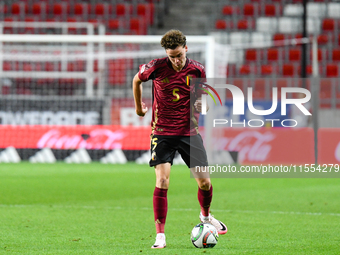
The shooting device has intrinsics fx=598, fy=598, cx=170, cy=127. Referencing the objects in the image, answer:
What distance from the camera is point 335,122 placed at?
15.9 meters

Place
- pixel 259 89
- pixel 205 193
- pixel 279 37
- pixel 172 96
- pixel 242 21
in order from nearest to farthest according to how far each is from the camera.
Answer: pixel 172 96, pixel 205 193, pixel 259 89, pixel 279 37, pixel 242 21

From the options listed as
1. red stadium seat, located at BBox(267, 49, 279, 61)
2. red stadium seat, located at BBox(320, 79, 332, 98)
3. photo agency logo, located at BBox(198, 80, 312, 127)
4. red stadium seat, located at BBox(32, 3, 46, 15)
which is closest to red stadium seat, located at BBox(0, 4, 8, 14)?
red stadium seat, located at BBox(32, 3, 46, 15)

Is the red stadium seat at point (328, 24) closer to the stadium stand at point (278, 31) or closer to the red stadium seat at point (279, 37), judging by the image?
the stadium stand at point (278, 31)

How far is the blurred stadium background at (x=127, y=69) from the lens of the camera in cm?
1527

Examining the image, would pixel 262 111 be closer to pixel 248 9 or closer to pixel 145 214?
pixel 248 9

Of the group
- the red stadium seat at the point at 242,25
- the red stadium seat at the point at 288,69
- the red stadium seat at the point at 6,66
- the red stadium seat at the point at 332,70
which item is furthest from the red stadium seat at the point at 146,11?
the red stadium seat at the point at 332,70

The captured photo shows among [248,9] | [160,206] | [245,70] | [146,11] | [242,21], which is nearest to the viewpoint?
[160,206]

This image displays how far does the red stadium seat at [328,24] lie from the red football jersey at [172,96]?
19.0 metres

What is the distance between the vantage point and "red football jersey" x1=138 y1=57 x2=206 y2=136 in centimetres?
523

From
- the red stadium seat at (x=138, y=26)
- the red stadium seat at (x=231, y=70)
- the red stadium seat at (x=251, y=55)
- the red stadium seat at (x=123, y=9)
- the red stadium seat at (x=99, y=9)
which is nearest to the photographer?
the red stadium seat at (x=231, y=70)

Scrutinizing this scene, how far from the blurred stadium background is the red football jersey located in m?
9.00

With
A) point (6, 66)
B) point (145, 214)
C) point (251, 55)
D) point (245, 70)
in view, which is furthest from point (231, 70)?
point (145, 214)

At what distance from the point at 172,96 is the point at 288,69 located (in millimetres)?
17202

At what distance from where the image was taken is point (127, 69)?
722 inches
